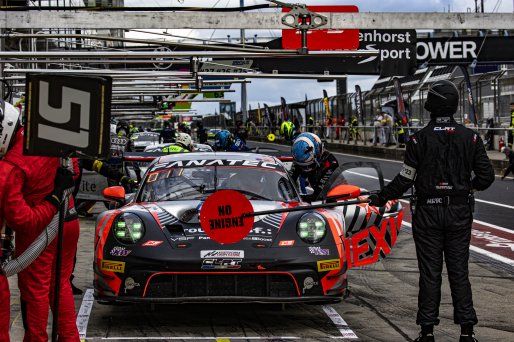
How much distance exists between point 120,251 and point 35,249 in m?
1.85

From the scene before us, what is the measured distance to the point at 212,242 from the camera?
24.5 ft

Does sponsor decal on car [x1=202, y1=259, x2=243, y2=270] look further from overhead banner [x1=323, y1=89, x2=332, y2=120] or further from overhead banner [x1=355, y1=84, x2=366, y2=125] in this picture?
overhead banner [x1=323, y1=89, x2=332, y2=120]

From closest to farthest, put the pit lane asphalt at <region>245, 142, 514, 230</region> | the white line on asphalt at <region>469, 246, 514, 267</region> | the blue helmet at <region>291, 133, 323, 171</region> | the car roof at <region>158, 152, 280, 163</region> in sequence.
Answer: the car roof at <region>158, 152, 280, 163</region>, the blue helmet at <region>291, 133, 323, 171</region>, the white line on asphalt at <region>469, 246, 514, 267</region>, the pit lane asphalt at <region>245, 142, 514, 230</region>

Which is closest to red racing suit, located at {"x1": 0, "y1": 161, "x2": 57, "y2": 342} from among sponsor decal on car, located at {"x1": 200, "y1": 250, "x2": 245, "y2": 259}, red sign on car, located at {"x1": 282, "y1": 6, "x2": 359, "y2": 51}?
sponsor decal on car, located at {"x1": 200, "y1": 250, "x2": 245, "y2": 259}

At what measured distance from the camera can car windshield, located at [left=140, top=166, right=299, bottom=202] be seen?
28.4ft

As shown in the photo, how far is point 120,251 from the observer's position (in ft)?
24.7

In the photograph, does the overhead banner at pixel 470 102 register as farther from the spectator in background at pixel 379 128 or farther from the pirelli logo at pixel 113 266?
the pirelli logo at pixel 113 266

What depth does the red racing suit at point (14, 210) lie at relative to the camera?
5.48 meters

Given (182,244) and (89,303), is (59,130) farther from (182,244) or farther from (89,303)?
(89,303)

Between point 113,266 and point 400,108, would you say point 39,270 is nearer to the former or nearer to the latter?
point 113,266

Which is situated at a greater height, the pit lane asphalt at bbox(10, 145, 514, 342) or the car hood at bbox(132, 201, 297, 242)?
the car hood at bbox(132, 201, 297, 242)

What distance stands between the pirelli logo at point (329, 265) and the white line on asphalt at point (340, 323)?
0.46 m

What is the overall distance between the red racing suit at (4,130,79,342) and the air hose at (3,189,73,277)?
57 millimetres

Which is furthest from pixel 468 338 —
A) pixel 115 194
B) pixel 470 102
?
pixel 470 102
